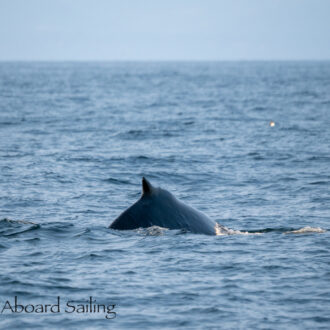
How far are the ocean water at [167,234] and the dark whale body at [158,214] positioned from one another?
183 millimetres

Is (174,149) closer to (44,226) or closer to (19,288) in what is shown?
(44,226)

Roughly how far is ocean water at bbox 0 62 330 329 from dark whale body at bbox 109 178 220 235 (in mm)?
183

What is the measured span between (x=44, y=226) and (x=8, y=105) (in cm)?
3474

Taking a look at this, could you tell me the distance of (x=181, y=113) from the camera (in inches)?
1740

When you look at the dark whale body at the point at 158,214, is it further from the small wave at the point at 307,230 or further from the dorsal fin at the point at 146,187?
the small wave at the point at 307,230

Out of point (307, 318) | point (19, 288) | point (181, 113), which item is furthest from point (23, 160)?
point (181, 113)

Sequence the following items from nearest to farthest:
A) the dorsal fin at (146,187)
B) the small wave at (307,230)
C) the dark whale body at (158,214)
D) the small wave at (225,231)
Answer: the dorsal fin at (146,187) < the dark whale body at (158,214) < the small wave at (225,231) < the small wave at (307,230)

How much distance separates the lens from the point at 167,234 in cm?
1219

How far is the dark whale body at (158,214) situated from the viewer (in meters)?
11.8

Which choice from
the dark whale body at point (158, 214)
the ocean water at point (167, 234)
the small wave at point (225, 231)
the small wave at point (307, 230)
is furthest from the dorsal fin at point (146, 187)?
the small wave at point (307, 230)

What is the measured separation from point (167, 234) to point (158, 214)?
1.57ft

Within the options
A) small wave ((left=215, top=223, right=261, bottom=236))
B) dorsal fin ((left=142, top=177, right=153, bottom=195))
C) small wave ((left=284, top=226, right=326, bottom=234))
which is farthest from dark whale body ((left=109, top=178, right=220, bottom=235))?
small wave ((left=284, top=226, right=326, bottom=234))

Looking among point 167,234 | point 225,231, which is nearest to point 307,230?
point 225,231

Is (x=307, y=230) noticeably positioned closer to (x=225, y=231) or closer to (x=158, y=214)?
(x=225, y=231)
